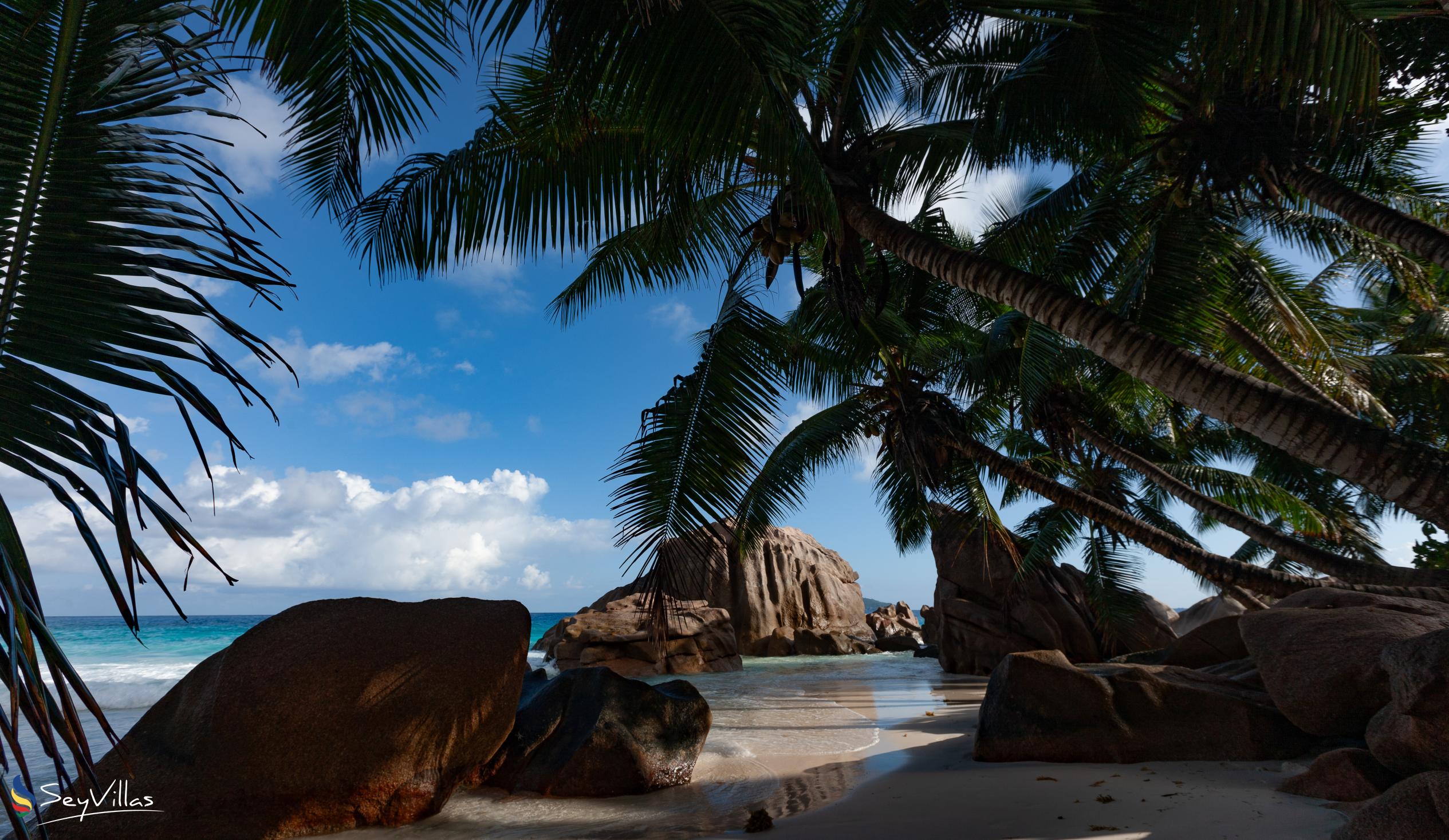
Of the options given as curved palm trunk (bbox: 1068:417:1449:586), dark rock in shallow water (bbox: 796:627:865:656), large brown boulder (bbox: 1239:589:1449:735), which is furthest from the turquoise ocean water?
dark rock in shallow water (bbox: 796:627:865:656)

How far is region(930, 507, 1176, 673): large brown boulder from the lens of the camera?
58.4ft

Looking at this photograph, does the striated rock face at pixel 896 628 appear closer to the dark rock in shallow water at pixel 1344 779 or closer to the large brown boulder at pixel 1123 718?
the large brown boulder at pixel 1123 718

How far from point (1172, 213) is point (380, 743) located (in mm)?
8073

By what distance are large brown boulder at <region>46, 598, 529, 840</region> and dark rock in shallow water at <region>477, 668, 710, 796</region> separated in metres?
0.50

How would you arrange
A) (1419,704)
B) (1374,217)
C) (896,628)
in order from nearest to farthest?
(1419,704), (1374,217), (896,628)

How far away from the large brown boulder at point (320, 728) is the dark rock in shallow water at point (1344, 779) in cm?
482

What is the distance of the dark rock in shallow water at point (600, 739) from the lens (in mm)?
5422

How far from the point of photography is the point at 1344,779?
12.2 feet

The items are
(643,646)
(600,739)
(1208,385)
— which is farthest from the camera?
(643,646)

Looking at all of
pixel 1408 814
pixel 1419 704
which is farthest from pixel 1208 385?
pixel 1408 814

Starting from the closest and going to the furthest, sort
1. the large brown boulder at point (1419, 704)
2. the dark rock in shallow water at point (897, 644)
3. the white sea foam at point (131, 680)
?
the large brown boulder at point (1419, 704) → the white sea foam at point (131, 680) → the dark rock in shallow water at point (897, 644)

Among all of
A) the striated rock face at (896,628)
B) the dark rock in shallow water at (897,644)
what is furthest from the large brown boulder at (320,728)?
the dark rock in shallow water at (897,644)

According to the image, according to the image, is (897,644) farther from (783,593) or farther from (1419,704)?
(1419,704)

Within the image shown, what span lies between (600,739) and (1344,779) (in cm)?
449
